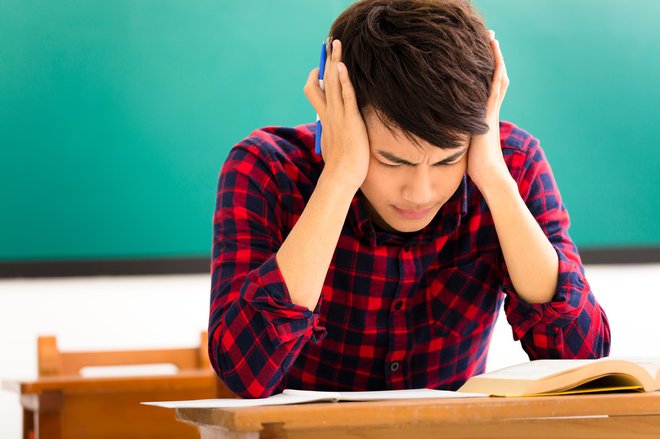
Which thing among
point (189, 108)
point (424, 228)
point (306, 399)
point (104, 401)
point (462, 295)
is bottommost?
point (104, 401)

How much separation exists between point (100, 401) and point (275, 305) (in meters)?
1.20

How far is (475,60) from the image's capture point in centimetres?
126

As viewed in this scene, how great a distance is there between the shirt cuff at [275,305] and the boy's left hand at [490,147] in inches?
12.9

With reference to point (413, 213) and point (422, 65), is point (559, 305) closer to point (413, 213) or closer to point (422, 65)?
point (413, 213)

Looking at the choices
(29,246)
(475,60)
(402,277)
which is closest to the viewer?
(475,60)

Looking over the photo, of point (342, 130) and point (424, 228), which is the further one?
point (424, 228)

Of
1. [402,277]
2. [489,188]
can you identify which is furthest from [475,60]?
[402,277]

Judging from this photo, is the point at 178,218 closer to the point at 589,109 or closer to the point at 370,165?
the point at 589,109

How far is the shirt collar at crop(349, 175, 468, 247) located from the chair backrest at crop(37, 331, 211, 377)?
119 centimetres

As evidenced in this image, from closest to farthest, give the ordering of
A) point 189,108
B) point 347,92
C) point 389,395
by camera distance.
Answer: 1. point 389,395
2. point 347,92
3. point 189,108

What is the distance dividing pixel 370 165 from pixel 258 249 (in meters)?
0.19

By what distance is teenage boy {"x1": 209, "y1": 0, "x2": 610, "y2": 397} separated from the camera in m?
1.21

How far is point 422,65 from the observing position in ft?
3.96

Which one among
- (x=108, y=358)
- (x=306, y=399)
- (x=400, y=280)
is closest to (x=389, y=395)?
(x=306, y=399)
